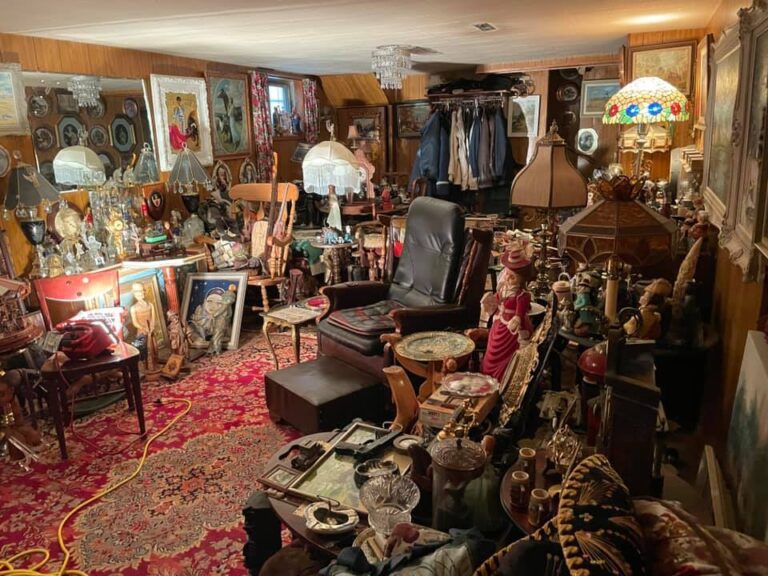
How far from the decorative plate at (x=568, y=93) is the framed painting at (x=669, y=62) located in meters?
2.18

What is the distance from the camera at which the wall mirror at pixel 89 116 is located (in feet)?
12.5

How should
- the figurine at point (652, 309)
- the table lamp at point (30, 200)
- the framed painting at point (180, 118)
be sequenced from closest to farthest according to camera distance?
the figurine at point (652, 309) < the table lamp at point (30, 200) < the framed painting at point (180, 118)

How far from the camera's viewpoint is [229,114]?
5602 mm

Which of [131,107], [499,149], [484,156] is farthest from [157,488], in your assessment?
[499,149]

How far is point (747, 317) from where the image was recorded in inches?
75.4

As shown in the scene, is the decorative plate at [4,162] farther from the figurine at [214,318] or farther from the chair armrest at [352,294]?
the chair armrest at [352,294]

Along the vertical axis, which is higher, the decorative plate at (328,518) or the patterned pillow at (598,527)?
the patterned pillow at (598,527)

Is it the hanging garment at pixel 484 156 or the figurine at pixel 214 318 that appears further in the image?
the hanging garment at pixel 484 156

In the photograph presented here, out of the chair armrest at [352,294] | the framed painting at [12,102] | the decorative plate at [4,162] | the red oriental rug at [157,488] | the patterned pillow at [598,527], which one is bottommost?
the red oriental rug at [157,488]

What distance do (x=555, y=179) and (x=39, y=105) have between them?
A: 11.1 ft

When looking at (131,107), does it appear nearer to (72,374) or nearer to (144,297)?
(144,297)

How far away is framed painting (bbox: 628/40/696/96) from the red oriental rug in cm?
369

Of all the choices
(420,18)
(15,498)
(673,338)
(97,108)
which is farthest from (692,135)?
(15,498)

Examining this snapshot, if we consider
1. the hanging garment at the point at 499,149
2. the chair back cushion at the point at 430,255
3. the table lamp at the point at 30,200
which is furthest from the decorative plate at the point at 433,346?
the hanging garment at the point at 499,149
